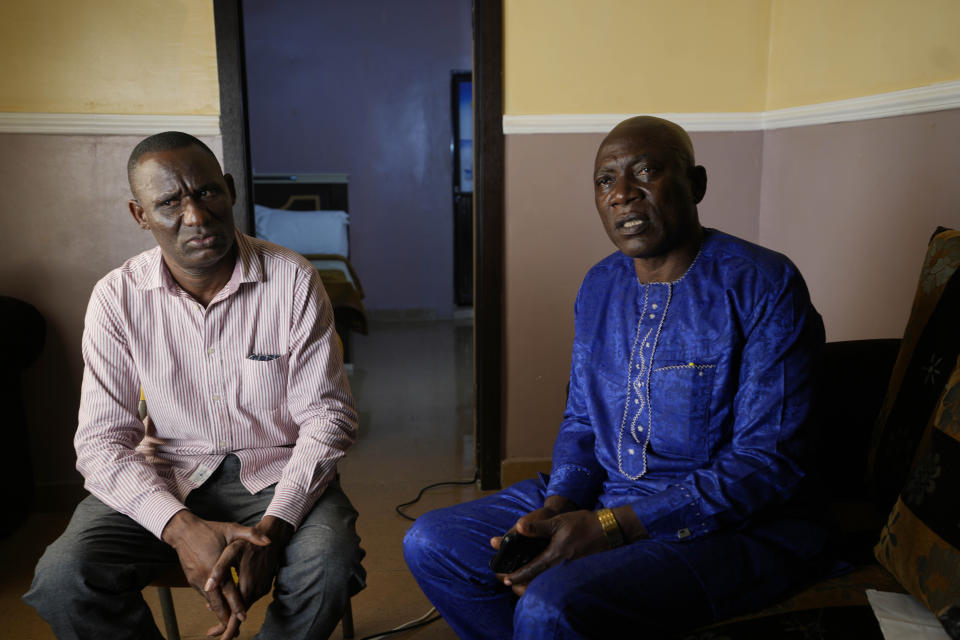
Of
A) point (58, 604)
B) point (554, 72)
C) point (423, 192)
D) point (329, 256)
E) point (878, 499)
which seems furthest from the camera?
point (423, 192)

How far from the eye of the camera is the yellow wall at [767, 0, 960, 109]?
1801 millimetres

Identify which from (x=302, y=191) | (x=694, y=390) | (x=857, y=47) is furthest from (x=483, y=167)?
(x=302, y=191)

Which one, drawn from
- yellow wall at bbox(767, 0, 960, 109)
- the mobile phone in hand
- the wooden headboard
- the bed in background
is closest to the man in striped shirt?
the mobile phone in hand

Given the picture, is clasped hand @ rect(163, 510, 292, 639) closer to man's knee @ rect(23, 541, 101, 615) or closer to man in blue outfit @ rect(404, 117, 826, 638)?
man's knee @ rect(23, 541, 101, 615)

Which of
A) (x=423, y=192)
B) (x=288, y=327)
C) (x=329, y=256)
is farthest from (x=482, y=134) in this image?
(x=423, y=192)

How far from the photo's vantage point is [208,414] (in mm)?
1607

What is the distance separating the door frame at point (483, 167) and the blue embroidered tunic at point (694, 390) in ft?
3.52

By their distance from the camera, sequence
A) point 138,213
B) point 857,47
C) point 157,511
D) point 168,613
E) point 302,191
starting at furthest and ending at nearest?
point 302,191
point 857,47
point 168,613
point 138,213
point 157,511

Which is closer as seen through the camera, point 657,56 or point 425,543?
point 425,543

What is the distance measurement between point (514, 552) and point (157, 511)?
75cm

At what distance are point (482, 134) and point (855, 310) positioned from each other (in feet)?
4.49

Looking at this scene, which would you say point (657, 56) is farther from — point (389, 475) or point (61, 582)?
point (61, 582)

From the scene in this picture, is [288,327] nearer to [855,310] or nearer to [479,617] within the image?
[479,617]

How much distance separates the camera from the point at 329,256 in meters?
5.34
